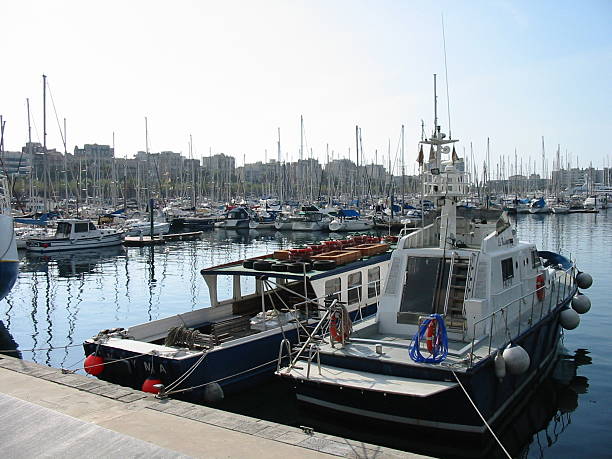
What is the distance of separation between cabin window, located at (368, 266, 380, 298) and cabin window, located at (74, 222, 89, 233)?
4131 cm

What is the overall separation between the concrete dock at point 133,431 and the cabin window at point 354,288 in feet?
28.8

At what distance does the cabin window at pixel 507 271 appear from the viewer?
51.0 ft

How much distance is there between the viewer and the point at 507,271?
51.8ft

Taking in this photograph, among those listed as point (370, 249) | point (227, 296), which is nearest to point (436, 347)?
point (370, 249)

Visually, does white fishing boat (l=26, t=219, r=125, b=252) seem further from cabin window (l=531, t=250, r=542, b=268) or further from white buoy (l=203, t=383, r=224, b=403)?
cabin window (l=531, t=250, r=542, b=268)

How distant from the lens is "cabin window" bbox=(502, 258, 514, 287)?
15.5 metres

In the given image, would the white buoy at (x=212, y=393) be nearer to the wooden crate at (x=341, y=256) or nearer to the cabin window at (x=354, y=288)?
the wooden crate at (x=341, y=256)

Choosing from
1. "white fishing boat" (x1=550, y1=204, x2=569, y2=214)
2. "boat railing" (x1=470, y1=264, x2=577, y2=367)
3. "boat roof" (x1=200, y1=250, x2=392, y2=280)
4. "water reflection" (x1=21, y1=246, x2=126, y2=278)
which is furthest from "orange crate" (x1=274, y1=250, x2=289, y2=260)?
"white fishing boat" (x1=550, y1=204, x2=569, y2=214)

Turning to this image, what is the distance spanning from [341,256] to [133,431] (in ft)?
33.4

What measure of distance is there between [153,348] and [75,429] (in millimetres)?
4992

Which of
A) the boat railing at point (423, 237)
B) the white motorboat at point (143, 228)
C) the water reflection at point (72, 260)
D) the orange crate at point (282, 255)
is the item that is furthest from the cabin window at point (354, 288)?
the white motorboat at point (143, 228)

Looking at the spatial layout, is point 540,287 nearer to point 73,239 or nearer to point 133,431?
point 133,431

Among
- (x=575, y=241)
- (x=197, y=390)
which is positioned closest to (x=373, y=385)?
(x=197, y=390)

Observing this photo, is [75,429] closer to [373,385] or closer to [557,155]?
[373,385]
